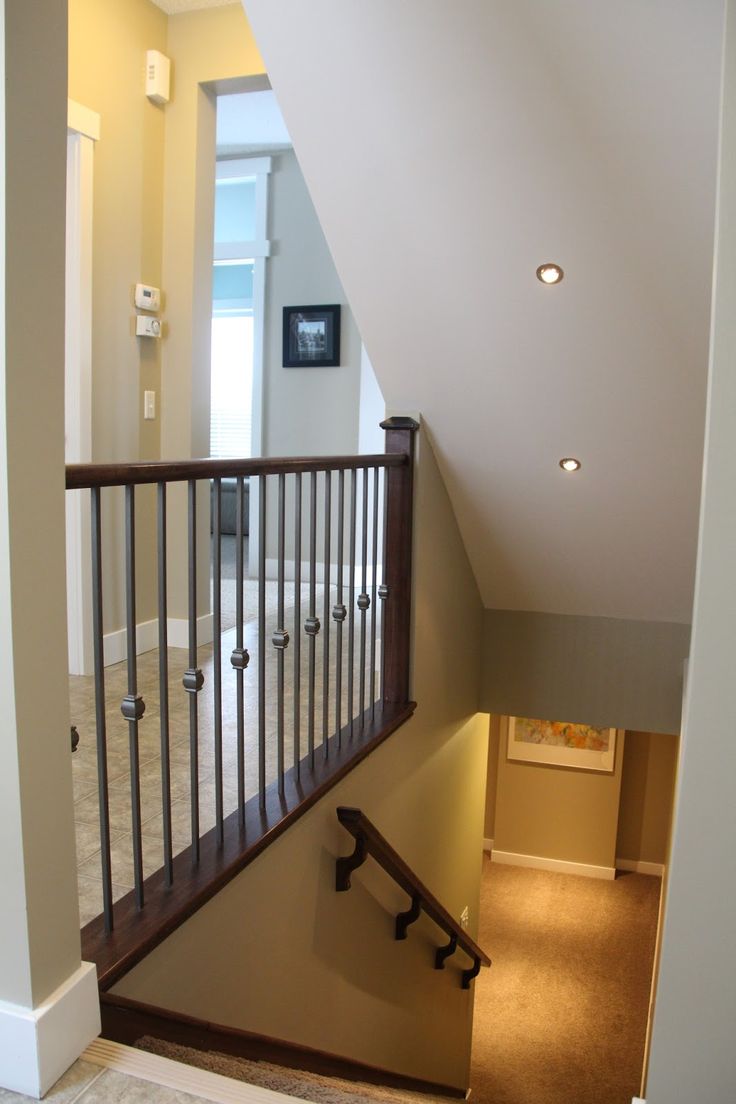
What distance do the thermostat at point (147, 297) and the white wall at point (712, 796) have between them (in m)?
2.96

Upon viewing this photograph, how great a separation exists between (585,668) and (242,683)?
9.58ft

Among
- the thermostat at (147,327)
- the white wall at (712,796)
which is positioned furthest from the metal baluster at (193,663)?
the thermostat at (147,327)

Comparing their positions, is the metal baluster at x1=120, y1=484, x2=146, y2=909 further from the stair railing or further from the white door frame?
the white door frame

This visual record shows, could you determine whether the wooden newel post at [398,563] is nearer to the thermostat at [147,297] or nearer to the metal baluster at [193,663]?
the thermostat at [147,297]

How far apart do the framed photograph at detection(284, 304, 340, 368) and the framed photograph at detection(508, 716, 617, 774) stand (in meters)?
3.56

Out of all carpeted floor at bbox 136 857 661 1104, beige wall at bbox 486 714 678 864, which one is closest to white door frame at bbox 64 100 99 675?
carpeted floor at bbox 136 857 661 1104

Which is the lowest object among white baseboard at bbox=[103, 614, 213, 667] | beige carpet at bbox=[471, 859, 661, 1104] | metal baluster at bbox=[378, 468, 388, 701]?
beige carpet at bbox=[471, 859, 661, 1104]

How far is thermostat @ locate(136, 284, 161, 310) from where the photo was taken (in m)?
3.92

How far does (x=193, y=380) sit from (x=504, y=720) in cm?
507

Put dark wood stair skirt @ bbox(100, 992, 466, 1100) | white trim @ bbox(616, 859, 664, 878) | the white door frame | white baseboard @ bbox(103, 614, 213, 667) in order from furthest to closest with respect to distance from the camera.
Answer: white trim @ bbox(616, 859, 664, 878), white baseboard @ bbox(103, 614, 213, 667), the white door frame, dark wood stair skirt @ bbox(100, 992, 466, 1100)

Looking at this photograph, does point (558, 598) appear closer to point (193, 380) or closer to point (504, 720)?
point (193, 380)

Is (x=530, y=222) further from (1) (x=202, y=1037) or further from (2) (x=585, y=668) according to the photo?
(2) (x=585, y=668)

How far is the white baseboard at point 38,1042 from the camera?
5.02ft

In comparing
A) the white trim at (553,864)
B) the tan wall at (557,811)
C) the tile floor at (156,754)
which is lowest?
the white trim at (553,864)
